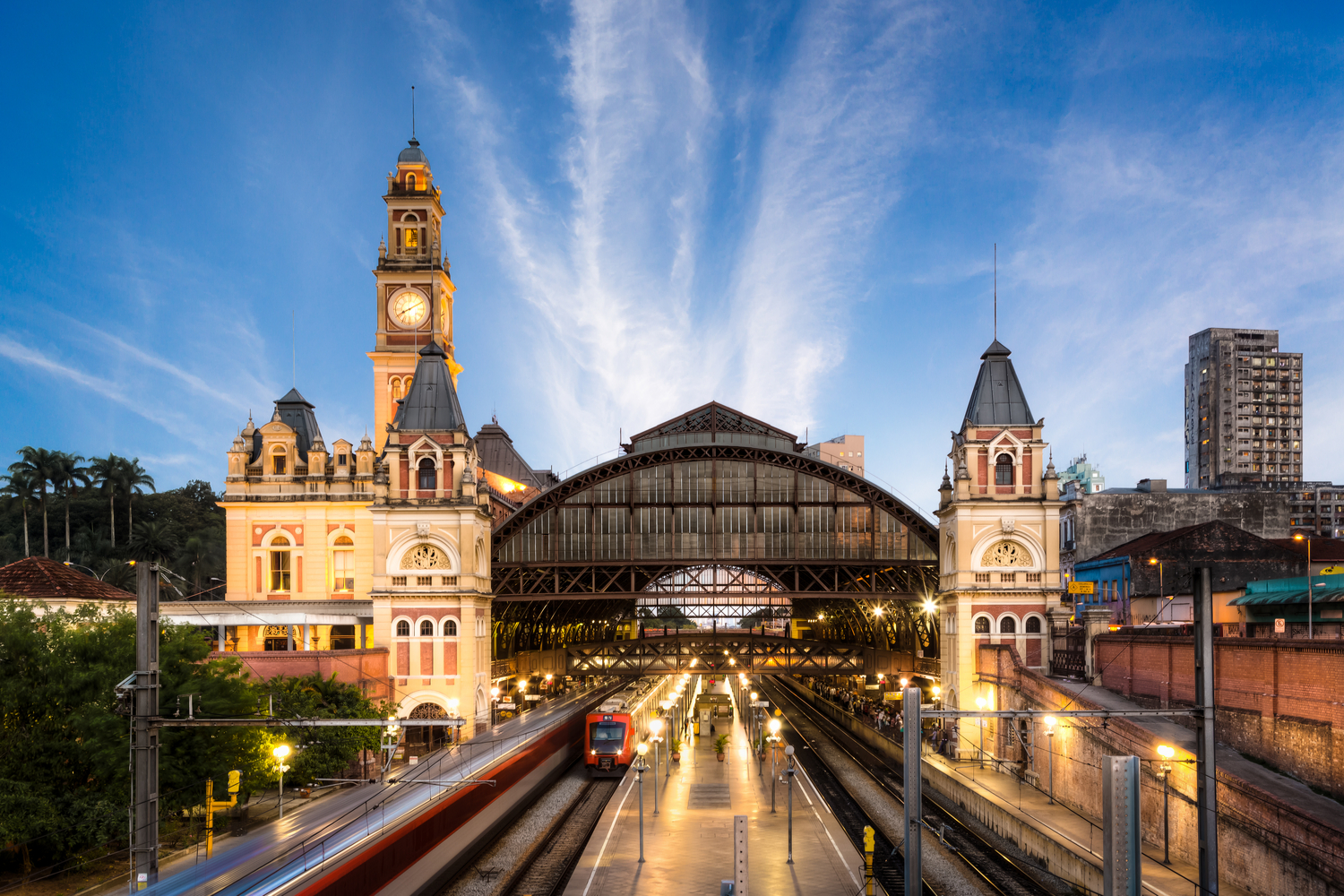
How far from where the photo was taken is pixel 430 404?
51406 millimetres

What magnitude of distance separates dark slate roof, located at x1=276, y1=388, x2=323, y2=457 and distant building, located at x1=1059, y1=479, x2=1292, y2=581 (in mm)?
56477

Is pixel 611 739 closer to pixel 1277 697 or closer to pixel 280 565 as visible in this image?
pixel 280 565

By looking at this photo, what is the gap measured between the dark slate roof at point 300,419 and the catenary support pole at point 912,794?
43044mm

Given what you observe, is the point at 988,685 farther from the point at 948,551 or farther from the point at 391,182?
the point at 391,182

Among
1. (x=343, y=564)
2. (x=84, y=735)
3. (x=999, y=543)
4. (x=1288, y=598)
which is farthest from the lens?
(x=343, y=564)

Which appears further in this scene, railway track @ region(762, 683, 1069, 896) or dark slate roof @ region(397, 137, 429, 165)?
dark slate roof @ region(397, 137, 429, 165)

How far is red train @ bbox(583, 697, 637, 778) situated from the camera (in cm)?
4500

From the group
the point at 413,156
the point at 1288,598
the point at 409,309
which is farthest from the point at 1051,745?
the point at 413,156

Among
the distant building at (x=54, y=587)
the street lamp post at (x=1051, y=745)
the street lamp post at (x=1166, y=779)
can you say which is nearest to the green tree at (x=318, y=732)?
the distant building at (x=54, y=587)

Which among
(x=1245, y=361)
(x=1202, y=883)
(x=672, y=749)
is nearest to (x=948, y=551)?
(x=672, y=749)

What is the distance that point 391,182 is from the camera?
6362 cm

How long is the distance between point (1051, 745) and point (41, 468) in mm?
86554

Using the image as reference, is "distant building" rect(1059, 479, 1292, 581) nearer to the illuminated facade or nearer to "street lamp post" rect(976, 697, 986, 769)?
"street lamp post" rect(976, 697, 986, 769)

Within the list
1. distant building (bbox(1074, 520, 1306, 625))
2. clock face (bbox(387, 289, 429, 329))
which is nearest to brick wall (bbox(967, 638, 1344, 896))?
distant building (bbox(1074, 520, 1306, 625))
